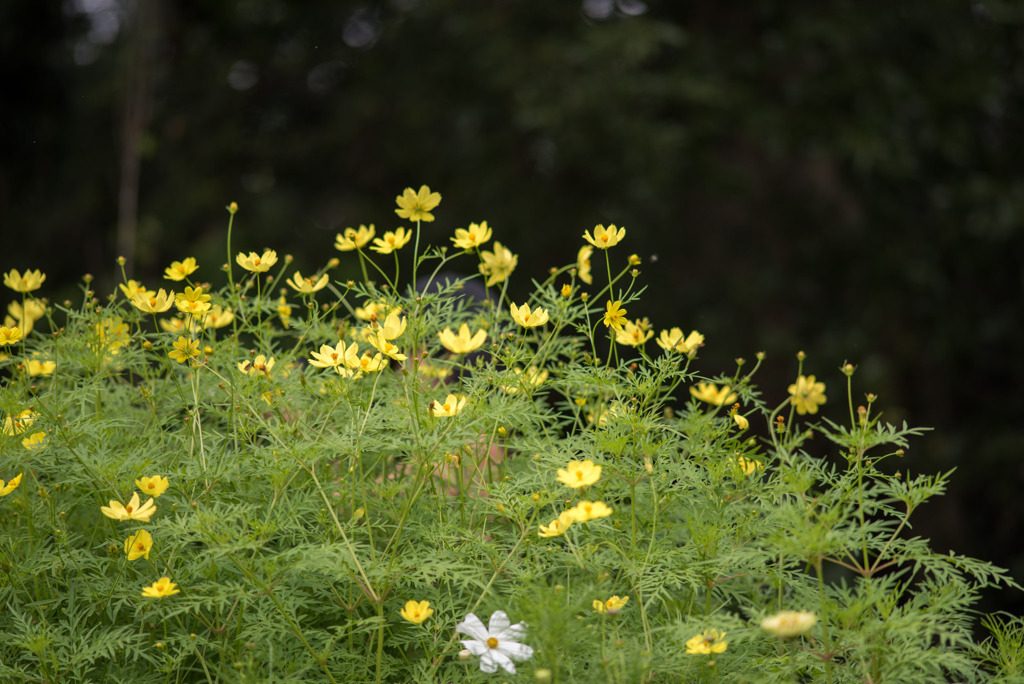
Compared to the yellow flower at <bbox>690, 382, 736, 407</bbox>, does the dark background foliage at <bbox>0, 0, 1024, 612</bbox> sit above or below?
above

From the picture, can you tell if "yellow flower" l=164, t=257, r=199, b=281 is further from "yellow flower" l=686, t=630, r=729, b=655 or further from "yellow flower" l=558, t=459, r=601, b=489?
"yellow flower" l=686, t=630, r=729, b=655

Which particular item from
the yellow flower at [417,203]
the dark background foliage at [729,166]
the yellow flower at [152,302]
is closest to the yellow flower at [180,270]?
the yellow flower at [152,302]

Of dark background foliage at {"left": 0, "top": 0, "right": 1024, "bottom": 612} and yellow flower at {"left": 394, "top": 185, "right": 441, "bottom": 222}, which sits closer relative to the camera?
yellow flower at {"left": 394, "top": 185, "right": 441, "bottom": 222}

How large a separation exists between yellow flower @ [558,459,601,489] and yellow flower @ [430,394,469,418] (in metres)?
0.11

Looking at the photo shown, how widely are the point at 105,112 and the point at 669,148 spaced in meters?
3.41

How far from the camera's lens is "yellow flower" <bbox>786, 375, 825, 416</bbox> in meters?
0.98

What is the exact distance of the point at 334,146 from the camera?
15.0ft

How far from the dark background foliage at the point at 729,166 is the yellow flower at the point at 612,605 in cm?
221

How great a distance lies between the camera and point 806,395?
100 cm

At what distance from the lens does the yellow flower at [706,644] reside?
2.27 feet

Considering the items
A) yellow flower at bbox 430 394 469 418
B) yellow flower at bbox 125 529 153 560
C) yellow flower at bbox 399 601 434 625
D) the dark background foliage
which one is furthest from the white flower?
the dark background foliage

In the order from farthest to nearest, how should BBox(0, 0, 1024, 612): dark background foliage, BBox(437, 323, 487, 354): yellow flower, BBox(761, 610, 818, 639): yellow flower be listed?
BBox(0, 0, 1024, 612): dark background foliage < BBox(437, 323, 487, 354): yellow flower < BBox(761, 610, 818, 639): yellow flower

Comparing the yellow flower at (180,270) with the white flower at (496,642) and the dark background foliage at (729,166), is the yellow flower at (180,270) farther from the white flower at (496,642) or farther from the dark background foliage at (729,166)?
the dark background foliage at (729,166)

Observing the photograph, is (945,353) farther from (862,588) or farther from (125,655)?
(125,655)
